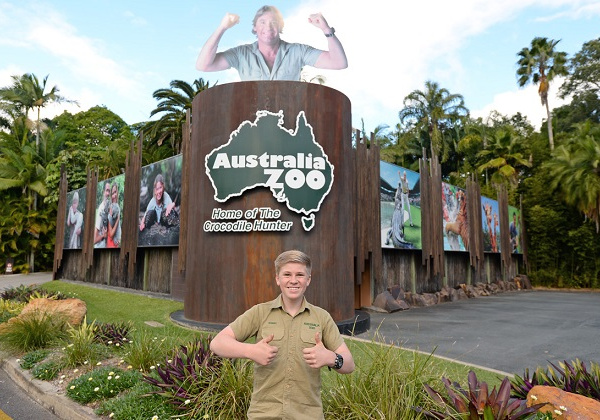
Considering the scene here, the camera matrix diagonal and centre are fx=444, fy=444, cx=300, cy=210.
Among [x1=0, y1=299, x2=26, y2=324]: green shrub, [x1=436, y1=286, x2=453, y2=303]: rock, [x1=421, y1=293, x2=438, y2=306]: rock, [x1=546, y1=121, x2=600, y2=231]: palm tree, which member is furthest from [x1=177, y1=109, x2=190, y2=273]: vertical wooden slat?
[x1=546, y1=121, x2=600, y2=231]: palm tree

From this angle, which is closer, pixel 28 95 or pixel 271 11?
pixel 271 11

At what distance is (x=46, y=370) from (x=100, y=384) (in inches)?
56.5

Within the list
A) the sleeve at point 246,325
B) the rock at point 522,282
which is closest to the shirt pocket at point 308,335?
the sleeve at point 246,325

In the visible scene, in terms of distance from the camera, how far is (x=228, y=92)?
33.1ft

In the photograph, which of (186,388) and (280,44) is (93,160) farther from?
(186,388)

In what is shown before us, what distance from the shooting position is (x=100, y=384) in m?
5.22

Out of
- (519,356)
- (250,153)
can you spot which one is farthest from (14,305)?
(519,356)

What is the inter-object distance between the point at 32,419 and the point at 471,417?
468 cm

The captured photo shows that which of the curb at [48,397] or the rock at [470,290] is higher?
the rock at [470,290]

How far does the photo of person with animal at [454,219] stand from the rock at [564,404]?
15.7 metres

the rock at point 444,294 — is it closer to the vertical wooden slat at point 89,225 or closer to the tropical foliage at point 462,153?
the tropical foliage at point 462,153

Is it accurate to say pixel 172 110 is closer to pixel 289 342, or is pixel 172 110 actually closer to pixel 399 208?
pixel 399 208

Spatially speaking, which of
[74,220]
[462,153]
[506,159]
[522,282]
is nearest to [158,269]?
[74,220]

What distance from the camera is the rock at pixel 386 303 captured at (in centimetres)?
1413
